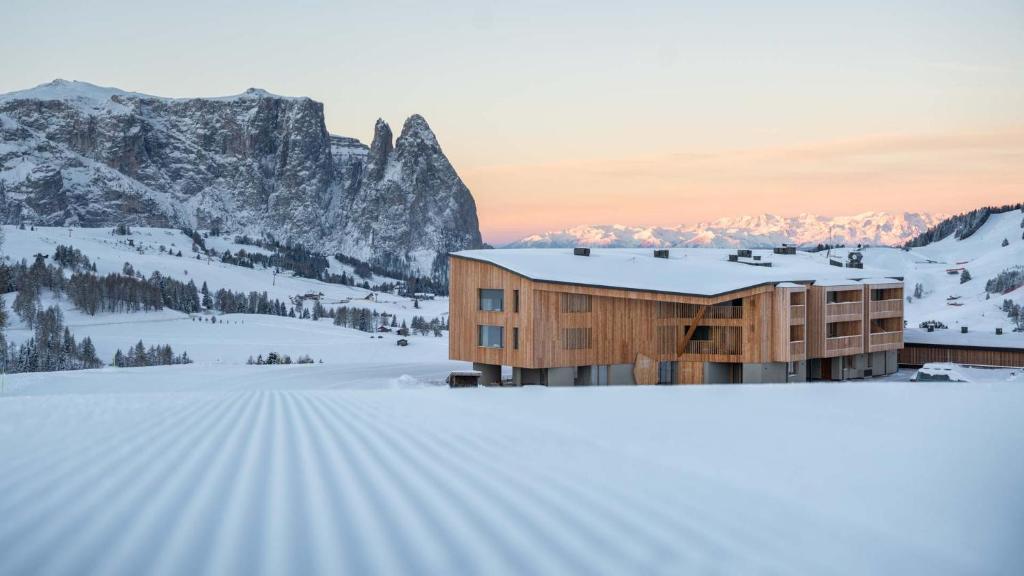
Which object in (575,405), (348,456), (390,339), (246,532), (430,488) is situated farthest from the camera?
(390,339)

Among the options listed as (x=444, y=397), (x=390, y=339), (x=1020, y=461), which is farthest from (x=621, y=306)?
(x=390, y=339)

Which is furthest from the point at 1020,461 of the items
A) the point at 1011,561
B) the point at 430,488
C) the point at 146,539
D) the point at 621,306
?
the point at 621,306

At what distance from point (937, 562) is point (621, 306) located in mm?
28590

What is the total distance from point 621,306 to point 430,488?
27.3 meters

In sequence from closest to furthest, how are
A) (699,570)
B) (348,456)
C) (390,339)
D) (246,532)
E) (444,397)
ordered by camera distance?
(699,570)
(246,532)
(348,456)
(444,397)
(390,339)

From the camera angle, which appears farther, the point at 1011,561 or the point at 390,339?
the point at 390,339

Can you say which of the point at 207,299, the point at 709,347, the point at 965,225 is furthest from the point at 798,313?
the point at 965,225

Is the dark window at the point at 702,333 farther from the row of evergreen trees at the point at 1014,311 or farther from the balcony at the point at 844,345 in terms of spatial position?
the row of evergreen trees at the point at 1014,311

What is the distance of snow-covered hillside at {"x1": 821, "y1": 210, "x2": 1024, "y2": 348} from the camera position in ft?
155

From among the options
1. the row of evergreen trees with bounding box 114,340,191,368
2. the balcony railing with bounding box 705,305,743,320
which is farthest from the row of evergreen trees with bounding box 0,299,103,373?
the balcony railing with bounding box 705,305,743,320

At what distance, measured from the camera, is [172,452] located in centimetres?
998

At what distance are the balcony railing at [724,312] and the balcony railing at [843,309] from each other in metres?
5.22

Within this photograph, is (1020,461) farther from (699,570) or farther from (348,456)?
(348,456)

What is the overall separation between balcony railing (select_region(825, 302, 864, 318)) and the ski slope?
22545mm
